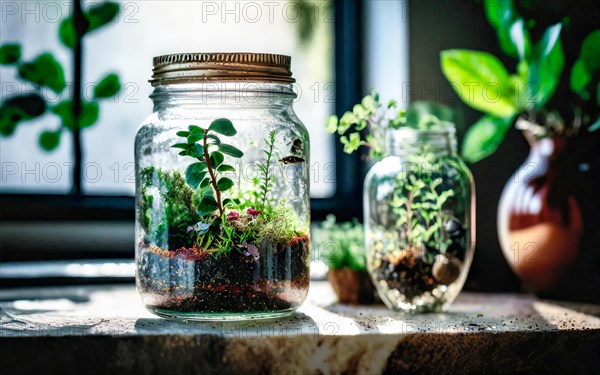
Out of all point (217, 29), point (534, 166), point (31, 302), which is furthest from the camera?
point (217, 29)

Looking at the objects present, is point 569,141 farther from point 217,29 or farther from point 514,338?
point 217,29

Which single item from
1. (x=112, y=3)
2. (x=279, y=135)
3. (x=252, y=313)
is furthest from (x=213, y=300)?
(x=112, y=3)

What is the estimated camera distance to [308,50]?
6.07 ft

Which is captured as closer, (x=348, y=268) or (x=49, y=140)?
(x=348, y=268)

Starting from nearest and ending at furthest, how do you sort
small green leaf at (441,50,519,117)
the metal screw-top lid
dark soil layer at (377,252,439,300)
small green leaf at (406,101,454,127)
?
the metal screw-top lid
dark soil layer at (377,252,439,300)
small green leaf at (441,50,519,117)
small green leaf at (406,101,454,127)

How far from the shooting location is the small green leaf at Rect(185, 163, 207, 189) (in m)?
1.08

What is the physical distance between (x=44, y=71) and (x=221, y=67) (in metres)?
0.62

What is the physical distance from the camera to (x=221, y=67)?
1.13 metres

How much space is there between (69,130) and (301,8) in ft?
1.96

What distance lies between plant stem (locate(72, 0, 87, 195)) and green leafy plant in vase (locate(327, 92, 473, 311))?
64 cm

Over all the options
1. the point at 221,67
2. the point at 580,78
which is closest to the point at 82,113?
the point at 221,67

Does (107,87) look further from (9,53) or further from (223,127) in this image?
(223,127)

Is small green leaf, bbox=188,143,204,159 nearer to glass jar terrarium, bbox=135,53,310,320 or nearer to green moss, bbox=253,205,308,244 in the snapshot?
glass jar terrarium, bbox=135,53,310,320

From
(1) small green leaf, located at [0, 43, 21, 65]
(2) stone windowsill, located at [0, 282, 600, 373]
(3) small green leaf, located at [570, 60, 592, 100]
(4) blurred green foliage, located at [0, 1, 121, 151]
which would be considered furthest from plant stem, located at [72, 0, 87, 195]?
(3) small green leaf, located at [570, 60, 592, 100]
